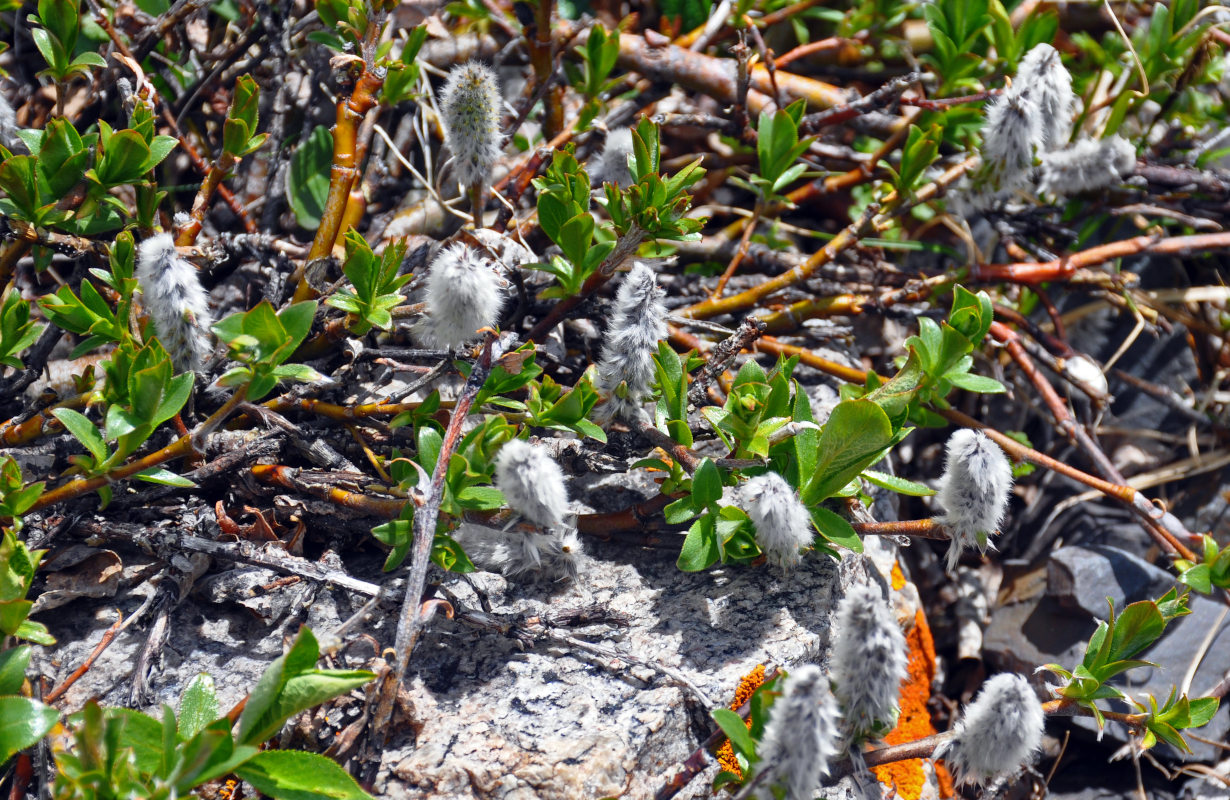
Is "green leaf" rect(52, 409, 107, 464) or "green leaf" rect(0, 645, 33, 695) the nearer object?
"green leaf" rect(0, 645, 33, 695)

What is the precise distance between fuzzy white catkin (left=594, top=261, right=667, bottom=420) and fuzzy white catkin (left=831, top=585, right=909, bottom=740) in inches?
29.5

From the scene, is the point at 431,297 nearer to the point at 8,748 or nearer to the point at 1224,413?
the point at 8,748

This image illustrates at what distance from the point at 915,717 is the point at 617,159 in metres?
1.78

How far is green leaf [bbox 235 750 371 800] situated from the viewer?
4.96ft

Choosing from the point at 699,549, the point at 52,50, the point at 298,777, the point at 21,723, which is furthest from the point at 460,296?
the point at 52,50

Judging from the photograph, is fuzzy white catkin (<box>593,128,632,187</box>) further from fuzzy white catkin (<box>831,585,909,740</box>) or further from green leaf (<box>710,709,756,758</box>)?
green leaf (<box>710,709,756,758</box>)

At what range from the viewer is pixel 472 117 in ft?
8.20

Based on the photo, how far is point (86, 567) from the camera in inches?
81.6

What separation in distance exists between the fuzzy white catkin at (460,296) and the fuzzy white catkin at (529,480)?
1.21 feet

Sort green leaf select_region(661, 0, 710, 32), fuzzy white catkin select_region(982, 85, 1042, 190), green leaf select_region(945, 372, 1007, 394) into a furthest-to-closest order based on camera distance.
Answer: green leaf select_region(661, 0, 710, 32), fuzzy white catkin select_region(982, 85, 1042, 190), green leaf select_region(945, 372, 1007, 394)

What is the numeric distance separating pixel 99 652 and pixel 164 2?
6.70 feet

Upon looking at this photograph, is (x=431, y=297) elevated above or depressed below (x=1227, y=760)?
above

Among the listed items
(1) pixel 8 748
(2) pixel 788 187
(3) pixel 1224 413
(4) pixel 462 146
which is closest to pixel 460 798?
(1) pixel 8 748

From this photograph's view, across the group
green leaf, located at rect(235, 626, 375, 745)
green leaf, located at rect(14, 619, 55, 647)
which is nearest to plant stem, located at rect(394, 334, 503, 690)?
green leaf, located at rect(235, 626, 375, 745)
